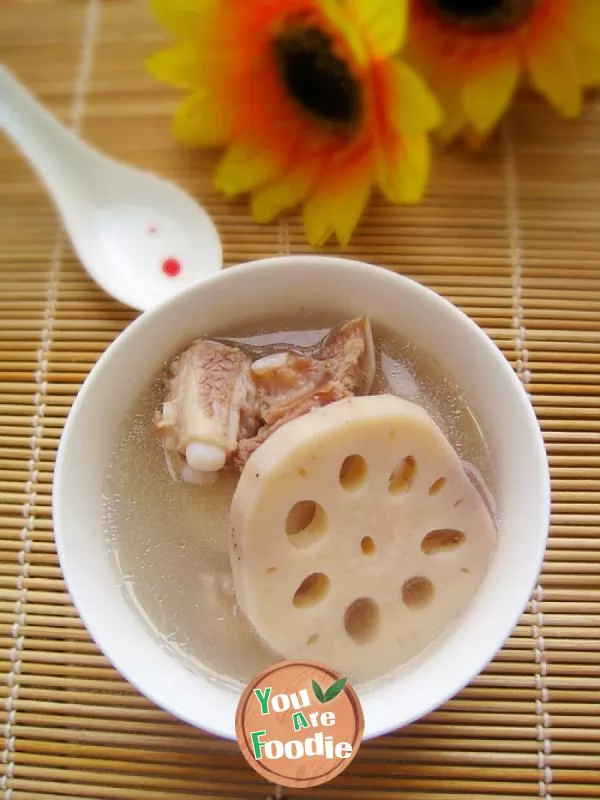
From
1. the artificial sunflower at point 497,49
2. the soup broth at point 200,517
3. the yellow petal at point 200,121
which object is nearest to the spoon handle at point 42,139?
the yellow petal at point 200,121

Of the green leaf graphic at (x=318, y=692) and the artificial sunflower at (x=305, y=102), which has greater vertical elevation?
the artificial sunflower at (x=305, y=102)

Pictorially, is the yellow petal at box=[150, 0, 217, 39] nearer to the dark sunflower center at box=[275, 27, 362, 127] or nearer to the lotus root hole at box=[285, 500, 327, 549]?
the dark sunflower center at box=[275, 27, 362, 127]

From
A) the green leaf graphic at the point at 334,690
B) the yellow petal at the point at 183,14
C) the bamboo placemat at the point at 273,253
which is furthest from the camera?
the yellow petal at the point at 183,14

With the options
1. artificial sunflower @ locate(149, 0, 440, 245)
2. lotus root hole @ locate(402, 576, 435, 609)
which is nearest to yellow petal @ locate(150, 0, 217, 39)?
artificial sunflower @ locate(149, 0, 440, 245)

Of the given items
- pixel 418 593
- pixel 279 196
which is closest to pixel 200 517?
pixel 418 593

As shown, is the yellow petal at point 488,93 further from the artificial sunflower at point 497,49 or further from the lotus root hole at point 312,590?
the lotus root hole at point 312,590

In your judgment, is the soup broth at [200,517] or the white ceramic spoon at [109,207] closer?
the soup broth at [200,517]
